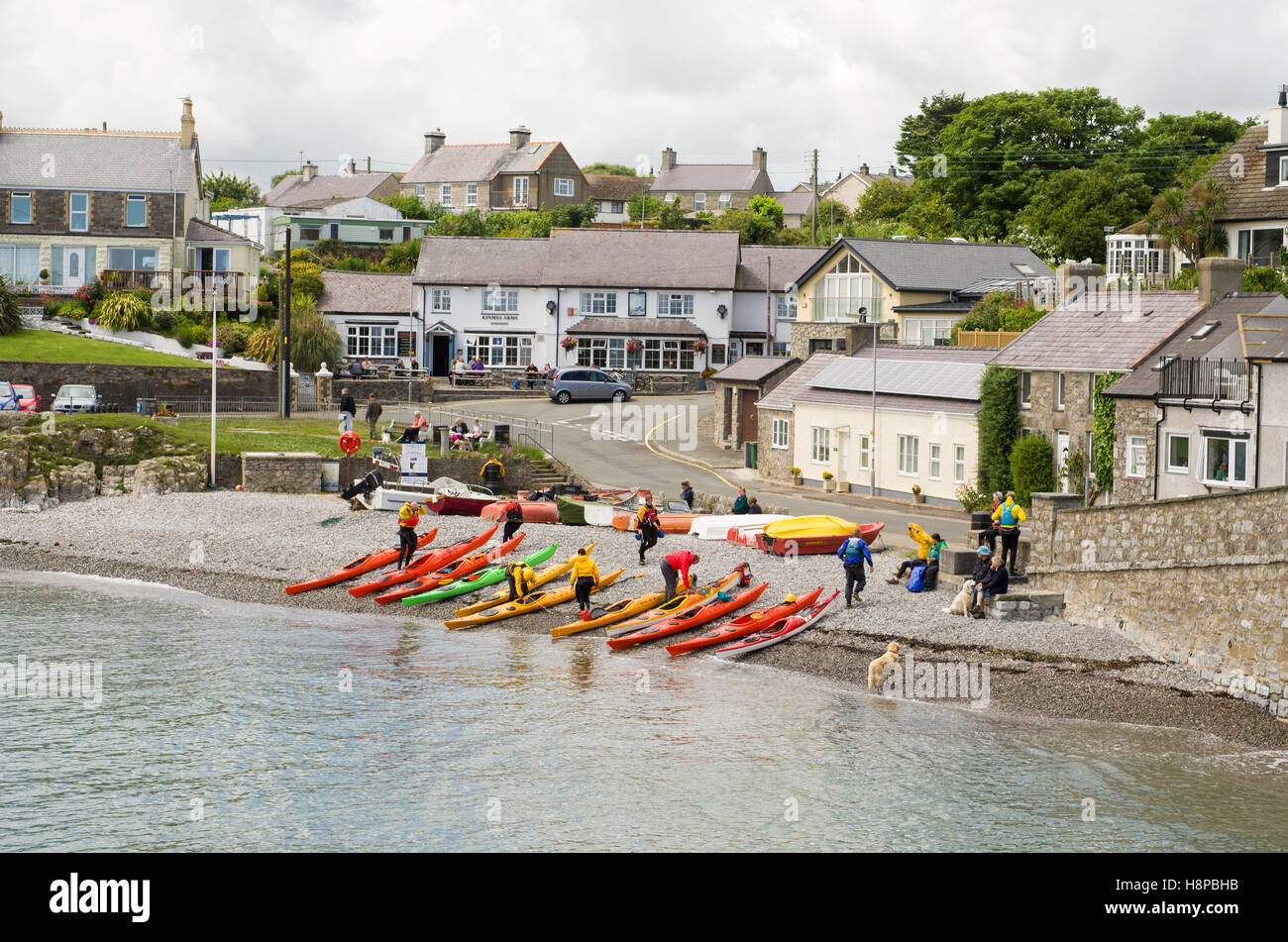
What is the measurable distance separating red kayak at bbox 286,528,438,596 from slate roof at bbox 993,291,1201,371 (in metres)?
17.4

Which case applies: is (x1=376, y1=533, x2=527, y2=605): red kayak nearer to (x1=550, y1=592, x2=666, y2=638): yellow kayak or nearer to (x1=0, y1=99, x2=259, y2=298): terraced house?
(x1=550, y1=592, x2=666, y2=638): yellow kayak

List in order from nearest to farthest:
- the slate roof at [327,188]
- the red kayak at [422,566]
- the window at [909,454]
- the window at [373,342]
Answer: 1. the red kayak at [422,566]
2. the window at [909,454]
3. the window at [373,342]
4. the slate roof at [327,188]

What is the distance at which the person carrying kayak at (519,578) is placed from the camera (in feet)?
106

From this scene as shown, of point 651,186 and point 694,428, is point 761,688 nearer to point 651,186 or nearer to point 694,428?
point 694,428

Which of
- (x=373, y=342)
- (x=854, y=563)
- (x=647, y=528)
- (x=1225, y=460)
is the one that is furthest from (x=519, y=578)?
(x=373, y=342)

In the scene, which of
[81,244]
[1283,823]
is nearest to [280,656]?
[1283,823]

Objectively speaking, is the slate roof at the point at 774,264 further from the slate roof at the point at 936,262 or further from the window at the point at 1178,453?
the window at the point at 1178,453

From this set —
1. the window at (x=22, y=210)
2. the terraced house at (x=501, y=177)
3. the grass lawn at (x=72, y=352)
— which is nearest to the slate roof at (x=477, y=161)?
the terraced house at (x=501, y=177)

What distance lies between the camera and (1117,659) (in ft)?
82.7

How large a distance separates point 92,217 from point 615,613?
1784 inches

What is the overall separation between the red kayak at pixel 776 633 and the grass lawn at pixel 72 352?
32778mm

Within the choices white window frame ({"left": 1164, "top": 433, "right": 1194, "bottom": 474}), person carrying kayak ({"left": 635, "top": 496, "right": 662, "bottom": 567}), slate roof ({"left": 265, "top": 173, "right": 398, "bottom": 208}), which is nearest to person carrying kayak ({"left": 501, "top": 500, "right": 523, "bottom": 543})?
person carrying kayak ({"left": 635, "top": 496, "right": 662, "bottom": 567})

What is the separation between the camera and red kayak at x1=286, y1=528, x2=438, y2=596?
34281mm
